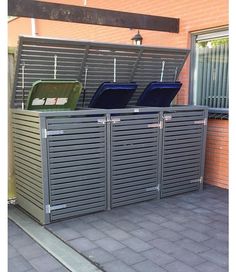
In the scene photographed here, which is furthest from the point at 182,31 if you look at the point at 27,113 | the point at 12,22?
the point at 12,22

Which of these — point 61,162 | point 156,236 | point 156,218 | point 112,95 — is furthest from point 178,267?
point 112,95

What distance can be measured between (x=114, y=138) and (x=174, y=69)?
1.81m

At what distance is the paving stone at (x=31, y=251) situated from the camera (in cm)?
309

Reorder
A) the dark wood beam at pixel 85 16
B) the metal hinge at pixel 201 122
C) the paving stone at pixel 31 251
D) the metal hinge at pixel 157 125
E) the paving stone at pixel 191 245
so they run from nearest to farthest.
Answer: the paving stone at pixel 31 251 → the paving stone at pixel 191 245 → the dark wood beam at pixel 85 16 → the metal hinge at pixel 157 125 → the metal hinge at pixel 201 122

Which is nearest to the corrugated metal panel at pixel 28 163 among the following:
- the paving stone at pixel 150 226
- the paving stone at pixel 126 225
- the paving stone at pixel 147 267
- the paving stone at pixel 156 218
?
the paving stone at pixel 126 225

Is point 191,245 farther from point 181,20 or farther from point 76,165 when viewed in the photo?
point 181,20

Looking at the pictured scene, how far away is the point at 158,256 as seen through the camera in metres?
3.08

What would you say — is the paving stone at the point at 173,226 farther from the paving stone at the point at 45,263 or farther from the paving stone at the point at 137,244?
the paving stone at the point at 45,263

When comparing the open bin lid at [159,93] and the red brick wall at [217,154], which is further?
the red brick wall at [217,154]

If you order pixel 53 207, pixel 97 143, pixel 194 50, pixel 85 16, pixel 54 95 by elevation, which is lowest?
pixel 53 207

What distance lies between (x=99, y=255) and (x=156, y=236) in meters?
0.68

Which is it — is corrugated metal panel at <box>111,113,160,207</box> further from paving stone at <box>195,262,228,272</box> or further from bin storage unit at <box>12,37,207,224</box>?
paving stone at <box>195,262,228,272</box>

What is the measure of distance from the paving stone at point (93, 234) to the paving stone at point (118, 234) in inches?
3.3

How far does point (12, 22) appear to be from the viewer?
1274 centimetres
